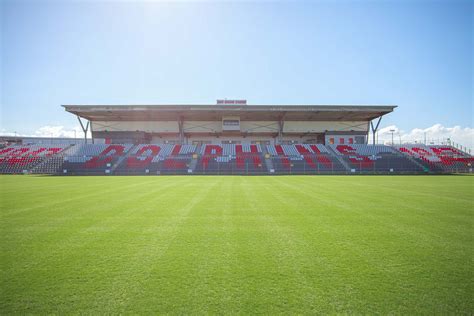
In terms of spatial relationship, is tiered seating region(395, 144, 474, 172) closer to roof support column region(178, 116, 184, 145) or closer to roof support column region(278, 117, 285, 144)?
roof support column region(278, 117, 285, 144)

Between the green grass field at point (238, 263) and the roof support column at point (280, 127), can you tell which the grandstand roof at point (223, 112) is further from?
the green grass field at point (238, 263)

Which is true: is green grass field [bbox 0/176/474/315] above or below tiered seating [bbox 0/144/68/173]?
below

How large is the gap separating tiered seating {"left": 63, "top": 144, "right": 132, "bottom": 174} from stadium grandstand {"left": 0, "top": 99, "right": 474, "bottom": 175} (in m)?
0.13

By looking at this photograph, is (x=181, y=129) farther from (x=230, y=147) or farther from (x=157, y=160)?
(x=230, y=147)

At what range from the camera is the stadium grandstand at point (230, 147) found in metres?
31.1

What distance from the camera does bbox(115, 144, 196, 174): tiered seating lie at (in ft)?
99.4

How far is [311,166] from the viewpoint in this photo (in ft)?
102

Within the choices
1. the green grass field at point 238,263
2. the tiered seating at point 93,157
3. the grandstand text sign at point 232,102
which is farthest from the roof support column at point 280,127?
the green grass field at point 238,263

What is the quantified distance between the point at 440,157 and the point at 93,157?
57.1 metres

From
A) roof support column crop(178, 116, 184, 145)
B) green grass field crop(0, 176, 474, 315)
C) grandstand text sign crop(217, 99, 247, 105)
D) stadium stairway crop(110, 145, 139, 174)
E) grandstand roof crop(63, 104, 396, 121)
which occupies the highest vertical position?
grandstand text sign crop(217, 99, 247, 105)

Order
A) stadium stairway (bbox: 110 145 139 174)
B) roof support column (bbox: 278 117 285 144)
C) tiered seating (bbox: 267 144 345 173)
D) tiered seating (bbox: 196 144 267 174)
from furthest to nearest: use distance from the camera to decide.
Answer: roof support column (bbox: 278 117 285 144) < stadium stairway (bbox: 110 145 139 174) < tiered seating (bbox: 267 144 345 173) < tiered seating (bbox: 196 144 267 174)

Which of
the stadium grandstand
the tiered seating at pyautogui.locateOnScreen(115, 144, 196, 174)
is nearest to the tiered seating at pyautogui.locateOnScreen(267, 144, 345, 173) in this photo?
the stadium grandstand

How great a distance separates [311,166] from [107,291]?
31.0 meters

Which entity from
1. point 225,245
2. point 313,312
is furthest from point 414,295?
point 225,245
